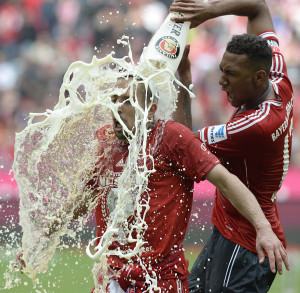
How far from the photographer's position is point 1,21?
13.6 m

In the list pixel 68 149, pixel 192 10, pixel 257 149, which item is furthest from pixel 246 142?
pixel 68 149

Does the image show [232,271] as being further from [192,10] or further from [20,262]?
[192,10]

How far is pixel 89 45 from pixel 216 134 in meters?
8.30

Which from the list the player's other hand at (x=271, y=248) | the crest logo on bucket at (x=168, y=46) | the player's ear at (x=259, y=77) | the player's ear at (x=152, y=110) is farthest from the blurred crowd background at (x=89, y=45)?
the player's other hand at (x=271, y=248)

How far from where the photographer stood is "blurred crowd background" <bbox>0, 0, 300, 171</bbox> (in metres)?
11.4

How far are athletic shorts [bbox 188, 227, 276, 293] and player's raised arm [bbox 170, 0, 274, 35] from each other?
1.45 metres

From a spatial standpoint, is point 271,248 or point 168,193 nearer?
point 271,248

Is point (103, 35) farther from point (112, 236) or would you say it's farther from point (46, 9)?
point (112, 236)

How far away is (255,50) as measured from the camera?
4.41 meters

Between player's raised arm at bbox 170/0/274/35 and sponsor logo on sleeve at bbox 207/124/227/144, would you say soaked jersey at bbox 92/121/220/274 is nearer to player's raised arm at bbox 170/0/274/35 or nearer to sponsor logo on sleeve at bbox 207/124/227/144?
sponsor logo on sleeve at bbox 207/124/227/144

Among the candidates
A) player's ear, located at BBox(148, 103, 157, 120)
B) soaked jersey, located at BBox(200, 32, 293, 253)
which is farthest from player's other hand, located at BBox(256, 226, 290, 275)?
player's ear, located at BBox(148, 103, 157, 120)

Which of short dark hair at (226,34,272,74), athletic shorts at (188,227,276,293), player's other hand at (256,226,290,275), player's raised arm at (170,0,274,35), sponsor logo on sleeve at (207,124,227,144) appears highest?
player's raised arm at (170,0,274,35)

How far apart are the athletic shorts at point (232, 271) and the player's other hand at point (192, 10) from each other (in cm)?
145

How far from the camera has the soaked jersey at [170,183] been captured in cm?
403
